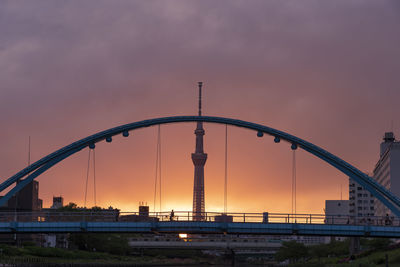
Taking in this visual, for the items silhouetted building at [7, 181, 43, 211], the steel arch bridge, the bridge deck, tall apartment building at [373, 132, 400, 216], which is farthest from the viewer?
tall apartment building at [373, 132, 400, 216]

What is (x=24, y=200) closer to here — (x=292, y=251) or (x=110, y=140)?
(x=292, y=251)

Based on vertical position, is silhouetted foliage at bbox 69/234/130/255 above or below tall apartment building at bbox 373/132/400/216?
below

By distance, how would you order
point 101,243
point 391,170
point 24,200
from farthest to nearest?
point 391,170 → point 24,200 → point 101,243

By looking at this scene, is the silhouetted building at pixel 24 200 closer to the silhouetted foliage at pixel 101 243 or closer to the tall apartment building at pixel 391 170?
the silhouetted foliage at pixel 101 243

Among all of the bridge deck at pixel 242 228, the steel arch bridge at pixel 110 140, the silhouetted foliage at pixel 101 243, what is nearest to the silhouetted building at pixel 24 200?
the silhouetted foliage at pixel 101 243

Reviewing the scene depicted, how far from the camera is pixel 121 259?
464ft

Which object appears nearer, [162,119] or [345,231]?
[345,231]

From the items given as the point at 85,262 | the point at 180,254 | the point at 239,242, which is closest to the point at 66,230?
the point at 85,262

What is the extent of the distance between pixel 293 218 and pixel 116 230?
16.3 m

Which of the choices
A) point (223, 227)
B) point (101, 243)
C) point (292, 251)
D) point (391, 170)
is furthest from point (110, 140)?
point (391, 170)

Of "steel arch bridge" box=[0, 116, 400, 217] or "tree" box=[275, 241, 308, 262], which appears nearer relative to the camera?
"steel arch bridge" box=[0, 116, 400, 217]

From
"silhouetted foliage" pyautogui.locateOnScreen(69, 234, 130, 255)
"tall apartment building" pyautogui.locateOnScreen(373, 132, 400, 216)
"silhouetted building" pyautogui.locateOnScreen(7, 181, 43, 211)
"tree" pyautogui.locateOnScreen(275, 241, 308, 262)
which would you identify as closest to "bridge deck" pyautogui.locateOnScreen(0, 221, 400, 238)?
"tree" pyautogui.locateOnScreen(275, 241, 308, 262)

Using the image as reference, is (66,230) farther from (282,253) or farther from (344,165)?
(282,253)

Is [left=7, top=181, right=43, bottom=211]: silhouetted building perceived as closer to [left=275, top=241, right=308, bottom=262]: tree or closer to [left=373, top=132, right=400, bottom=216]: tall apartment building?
[left=275, top=241, right=308, bottom=262]: tree
